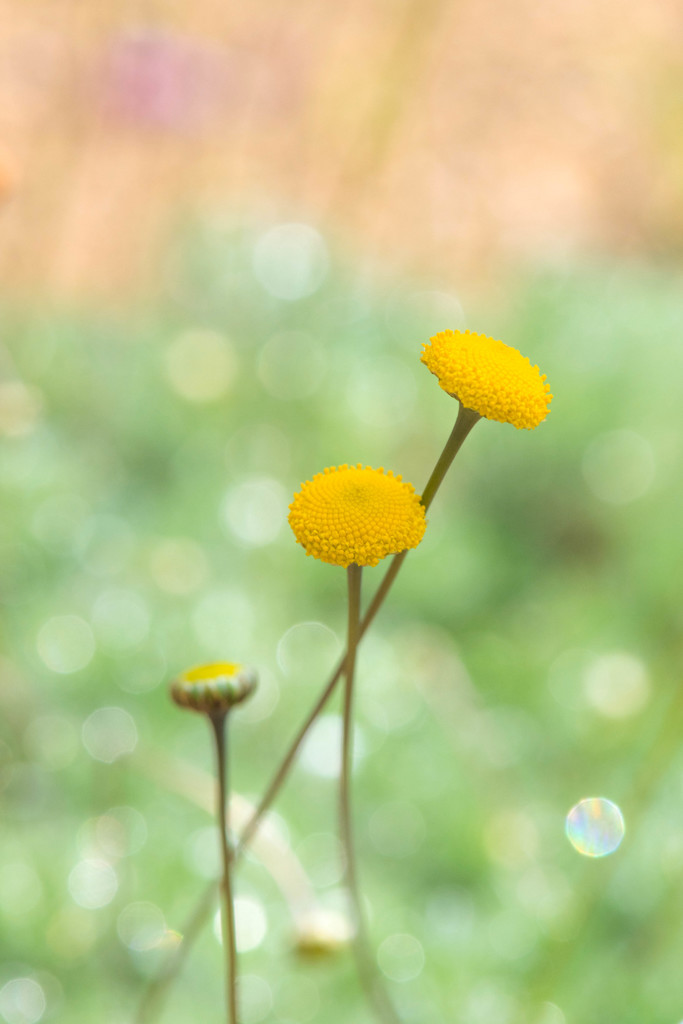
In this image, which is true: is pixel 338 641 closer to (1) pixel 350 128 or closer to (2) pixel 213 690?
(2) pixel 213 690

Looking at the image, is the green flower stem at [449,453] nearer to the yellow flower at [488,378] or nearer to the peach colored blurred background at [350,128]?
the yellow flower at [488,378]

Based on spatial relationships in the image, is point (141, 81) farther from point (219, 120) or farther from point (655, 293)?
point (655, 293)

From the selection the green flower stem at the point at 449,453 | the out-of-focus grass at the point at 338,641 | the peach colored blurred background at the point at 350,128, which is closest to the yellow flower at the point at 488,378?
the green flower stem at the point at 449,453

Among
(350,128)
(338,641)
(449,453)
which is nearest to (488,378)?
(449,453)

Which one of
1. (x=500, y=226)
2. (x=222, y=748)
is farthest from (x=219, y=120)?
(x=222, y=748)

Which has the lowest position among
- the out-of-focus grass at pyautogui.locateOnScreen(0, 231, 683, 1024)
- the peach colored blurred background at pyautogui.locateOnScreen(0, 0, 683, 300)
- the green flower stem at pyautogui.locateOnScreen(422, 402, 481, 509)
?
the out-of-focus grass at pyautogui.locateOnScreen(0, 231, 683, 1024)

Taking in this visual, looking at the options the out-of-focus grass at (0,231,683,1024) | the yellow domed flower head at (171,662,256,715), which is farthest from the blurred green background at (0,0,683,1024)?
the yellow domed flower head at (171,662,256,715)

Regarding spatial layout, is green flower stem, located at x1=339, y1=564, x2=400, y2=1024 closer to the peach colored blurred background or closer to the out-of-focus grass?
the out-of-focus grass
